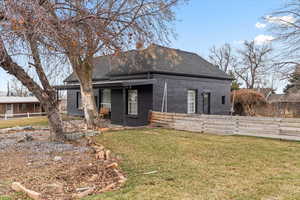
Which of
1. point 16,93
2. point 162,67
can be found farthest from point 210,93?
point 16,93

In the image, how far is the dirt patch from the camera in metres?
3.93

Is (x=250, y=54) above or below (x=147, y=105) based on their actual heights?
above

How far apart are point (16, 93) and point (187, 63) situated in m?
41.0

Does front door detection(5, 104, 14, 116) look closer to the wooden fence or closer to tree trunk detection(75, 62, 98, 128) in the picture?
tree trunk detection(75, 62, 98, 128)

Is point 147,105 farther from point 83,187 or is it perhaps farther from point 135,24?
point 83,187

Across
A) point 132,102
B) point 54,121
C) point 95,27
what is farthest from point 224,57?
point 95,27

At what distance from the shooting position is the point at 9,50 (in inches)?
185

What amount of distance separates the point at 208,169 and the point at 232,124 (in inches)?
213

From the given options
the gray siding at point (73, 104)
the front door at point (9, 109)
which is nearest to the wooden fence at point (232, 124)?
the gray siding at point (73, 104)

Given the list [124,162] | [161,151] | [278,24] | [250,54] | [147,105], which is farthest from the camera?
[250,54]

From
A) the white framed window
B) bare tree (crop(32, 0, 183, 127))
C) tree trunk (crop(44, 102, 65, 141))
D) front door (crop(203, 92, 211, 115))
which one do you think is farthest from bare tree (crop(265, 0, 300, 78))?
the white framed window

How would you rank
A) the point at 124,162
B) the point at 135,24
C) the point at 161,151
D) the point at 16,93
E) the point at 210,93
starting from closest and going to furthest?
the point at 124,162 → the point at 161,151 → the point at 135,24 → the point at 210,93 → the point at 16,93

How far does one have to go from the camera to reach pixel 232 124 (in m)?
10.0

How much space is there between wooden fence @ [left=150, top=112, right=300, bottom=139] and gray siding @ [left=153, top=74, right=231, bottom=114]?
1504mm
